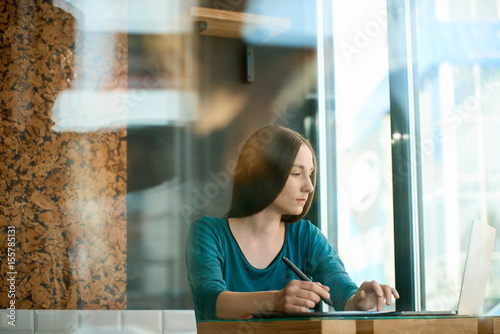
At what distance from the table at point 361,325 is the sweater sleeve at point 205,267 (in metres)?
0.31

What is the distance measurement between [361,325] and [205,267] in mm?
594

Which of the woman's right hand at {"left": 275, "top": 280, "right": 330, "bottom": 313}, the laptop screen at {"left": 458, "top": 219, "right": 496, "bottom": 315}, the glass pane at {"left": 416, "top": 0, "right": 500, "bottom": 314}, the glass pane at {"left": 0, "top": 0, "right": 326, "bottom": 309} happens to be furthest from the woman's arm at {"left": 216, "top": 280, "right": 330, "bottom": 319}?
the glass pane at {"left": 0, "top": 0, "right": 326, "bottom": 309}

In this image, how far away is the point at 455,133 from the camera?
194cm

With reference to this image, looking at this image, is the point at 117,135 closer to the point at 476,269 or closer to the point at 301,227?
the point at 301,227

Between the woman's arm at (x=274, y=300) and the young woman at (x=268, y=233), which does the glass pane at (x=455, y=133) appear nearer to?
the young woman at (x=268, y=233)

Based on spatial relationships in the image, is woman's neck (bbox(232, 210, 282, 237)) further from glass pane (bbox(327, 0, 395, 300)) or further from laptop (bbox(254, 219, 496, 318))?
glass pane (bbox(327, 0, 395, 300))

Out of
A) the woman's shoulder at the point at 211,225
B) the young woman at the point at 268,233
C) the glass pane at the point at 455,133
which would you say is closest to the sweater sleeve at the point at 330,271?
the young woman at the point at 268,233

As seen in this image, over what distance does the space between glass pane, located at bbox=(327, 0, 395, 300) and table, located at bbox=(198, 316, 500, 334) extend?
1.28 meters

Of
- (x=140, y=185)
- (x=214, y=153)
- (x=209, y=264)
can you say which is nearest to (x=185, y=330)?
(x=140, y=185)

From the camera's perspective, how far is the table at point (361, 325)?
83 cm

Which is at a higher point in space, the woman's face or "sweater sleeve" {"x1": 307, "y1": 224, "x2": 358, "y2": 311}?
the woman's face

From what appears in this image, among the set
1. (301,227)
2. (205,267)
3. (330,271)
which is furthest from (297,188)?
(205,267)

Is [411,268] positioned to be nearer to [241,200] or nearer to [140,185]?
[241,200]

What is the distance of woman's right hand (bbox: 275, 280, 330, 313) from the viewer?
0.98 metres
